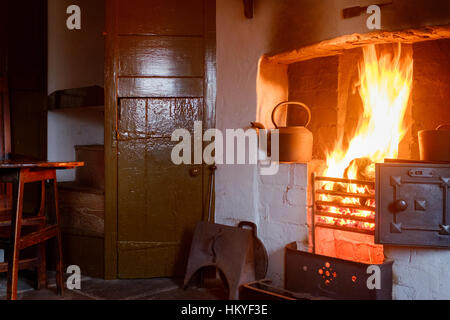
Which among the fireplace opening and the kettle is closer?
the fireplace opening

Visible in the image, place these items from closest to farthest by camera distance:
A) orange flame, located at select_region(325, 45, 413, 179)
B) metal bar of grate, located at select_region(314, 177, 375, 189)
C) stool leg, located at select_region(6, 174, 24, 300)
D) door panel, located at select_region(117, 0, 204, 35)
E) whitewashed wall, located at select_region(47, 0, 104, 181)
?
stool leg, located at select_region(6, 174, 24, 300) → metal bar of grate, located at select_region(314, 177, 375, 189) → orange flame, located at select_region(325, 45, 413, 179) → door panel, located at select_region(117, 0, 204, 35) → whitewashed wall, located at select_region(47, 0, 104, 181)

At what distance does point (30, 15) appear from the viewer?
15.0 feet

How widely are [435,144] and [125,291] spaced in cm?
246

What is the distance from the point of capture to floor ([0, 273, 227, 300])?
10.9ft

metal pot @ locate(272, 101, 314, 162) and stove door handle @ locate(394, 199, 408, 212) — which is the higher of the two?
metal pot @ locate(272, 101, 314, 162)

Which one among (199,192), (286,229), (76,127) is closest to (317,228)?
(286,229)

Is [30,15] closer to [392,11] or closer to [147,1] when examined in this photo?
[147,1]

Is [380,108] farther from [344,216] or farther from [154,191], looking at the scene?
[154,191]

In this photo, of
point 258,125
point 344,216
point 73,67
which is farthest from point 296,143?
point 73,67

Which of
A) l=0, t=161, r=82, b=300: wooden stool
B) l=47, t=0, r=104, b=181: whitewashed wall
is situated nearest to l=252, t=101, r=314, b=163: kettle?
l=0, t=161, r=82, b=300: wooden stool

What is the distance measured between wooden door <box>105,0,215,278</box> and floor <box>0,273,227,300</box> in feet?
0.45

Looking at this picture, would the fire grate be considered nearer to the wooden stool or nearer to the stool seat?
the wooden stool

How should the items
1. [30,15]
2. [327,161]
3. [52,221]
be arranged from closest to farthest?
[52,221] → [327,161] → [30,15]
